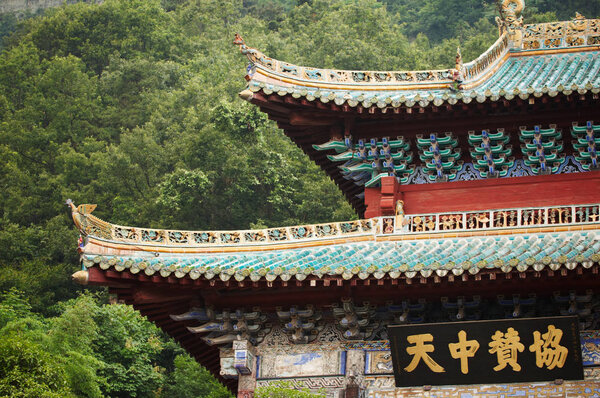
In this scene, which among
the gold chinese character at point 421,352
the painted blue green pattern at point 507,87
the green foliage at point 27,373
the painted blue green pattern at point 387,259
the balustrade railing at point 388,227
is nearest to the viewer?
the painted blue green pattern at point 387,259

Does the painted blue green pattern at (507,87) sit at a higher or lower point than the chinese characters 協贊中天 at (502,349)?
higher

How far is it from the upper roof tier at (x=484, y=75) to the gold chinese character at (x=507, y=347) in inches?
156

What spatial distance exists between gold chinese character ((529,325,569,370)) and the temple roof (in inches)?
44.7

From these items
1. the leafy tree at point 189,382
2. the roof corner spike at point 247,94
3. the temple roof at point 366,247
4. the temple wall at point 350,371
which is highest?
the roof corner spike at point 247,94

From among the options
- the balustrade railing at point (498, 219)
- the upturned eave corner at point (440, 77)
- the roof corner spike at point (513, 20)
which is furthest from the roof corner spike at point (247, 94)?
the roof corner spike at point (513, 20)

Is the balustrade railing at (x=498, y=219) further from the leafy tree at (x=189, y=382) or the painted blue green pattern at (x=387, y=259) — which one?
the leafy tree at (x=189, y=382)

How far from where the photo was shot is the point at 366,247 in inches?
718

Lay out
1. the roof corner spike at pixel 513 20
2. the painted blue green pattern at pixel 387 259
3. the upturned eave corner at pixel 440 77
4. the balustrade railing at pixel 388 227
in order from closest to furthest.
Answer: the painted blue green pattern at pixel 387 259
the balustrade railing at pixel 388 227
the upturned eave corner at pixel 440 77
the roof corner spike at pixel 513 20

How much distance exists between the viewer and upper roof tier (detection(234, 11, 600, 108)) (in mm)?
18625

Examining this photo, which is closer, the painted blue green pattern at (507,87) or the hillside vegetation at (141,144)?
the painted blue green pattern at (507,87)

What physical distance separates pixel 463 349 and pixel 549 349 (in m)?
1.24

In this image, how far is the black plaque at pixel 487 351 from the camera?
1647 cm

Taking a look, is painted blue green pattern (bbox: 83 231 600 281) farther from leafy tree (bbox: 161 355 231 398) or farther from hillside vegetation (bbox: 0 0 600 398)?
leafy tree (bbox: 161 355 231 398)

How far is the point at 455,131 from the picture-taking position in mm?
19234
